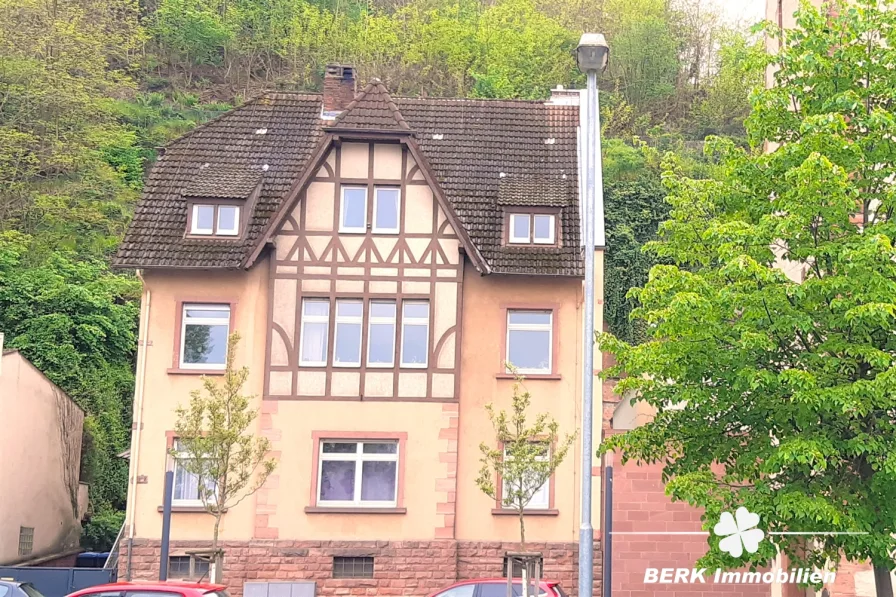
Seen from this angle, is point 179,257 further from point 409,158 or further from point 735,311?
point 735,311

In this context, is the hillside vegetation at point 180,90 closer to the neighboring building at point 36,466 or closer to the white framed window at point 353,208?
the neighboring building at point 36,466

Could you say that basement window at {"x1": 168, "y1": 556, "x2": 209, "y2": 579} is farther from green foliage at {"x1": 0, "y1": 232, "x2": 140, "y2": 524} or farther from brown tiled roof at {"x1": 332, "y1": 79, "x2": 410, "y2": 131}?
green foliage at {"x1": 0, "y1": 232, "x2": 140, "y2": 524}

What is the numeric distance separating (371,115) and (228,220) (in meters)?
3.96

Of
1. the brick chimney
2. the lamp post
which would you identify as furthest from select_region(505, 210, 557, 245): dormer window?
the lamp post

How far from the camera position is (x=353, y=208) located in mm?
23984

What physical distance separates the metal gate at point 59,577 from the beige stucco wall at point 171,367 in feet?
3.68

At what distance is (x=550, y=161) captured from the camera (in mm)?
26328

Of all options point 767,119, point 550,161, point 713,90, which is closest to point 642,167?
point 713,90

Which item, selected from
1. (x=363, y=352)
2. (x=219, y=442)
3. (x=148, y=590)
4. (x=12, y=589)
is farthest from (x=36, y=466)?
(x=148, y=590)

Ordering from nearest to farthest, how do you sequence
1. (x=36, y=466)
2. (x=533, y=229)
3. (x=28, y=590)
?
(x=28, y=590)
(x=533, y=229)
(x=36, y=466)

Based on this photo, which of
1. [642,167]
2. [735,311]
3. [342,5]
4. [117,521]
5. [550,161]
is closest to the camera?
[735,311]

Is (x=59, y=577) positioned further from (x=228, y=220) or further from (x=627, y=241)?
(x=627, y=241)

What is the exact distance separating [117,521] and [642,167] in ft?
98.6

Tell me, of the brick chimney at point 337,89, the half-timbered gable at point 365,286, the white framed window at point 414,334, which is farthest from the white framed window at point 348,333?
the brick chimney at point 337,89
